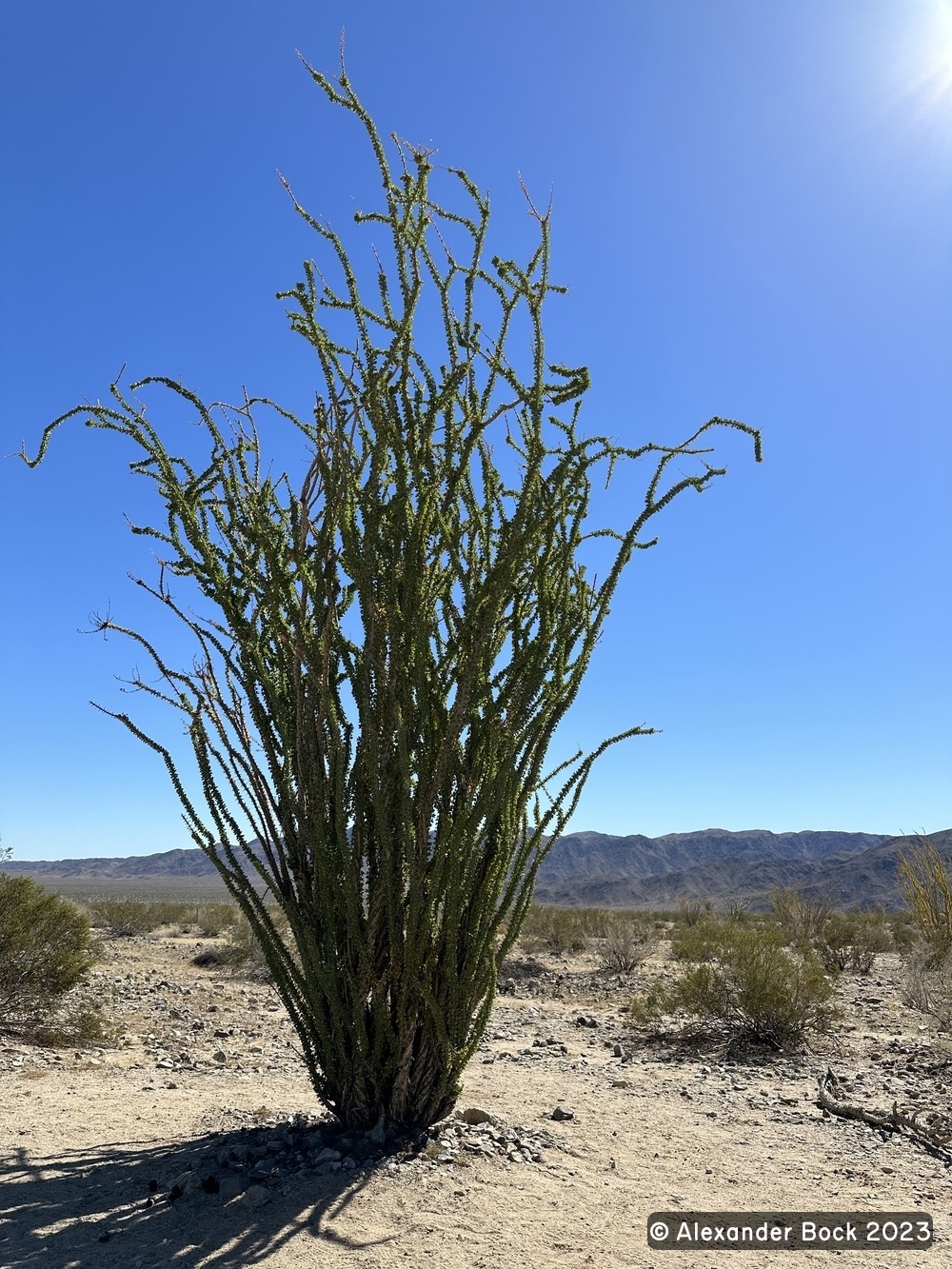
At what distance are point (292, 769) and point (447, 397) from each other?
70.5 inches

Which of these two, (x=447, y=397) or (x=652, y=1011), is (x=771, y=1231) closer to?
(x=447, y=397)

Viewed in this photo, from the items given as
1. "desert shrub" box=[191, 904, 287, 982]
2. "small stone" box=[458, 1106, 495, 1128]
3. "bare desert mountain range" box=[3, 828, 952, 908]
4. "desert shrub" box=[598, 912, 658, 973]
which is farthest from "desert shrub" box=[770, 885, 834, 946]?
"bare desert mountain range" box=[3, 828, 952, 908]

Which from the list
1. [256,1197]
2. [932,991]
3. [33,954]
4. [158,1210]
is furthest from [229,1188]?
[932,991]

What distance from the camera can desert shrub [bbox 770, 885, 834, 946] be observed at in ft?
49.9

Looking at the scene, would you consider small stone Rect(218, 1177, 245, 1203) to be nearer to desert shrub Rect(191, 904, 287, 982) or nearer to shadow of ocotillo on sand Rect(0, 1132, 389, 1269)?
shadow of ocotillo on sand Rect(0, 1132, 389, 1269)

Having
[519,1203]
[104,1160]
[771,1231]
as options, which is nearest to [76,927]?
[104,1160]

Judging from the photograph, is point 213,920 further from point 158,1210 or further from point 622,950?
point 158,1210

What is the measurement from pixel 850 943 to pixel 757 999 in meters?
8.30

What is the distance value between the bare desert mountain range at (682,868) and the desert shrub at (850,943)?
2878 centimetres

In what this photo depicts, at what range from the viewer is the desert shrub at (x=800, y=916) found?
1522 centimetres

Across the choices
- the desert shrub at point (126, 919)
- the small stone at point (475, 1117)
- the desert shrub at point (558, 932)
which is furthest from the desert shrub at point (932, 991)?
the desert shrub at point (126, 919)

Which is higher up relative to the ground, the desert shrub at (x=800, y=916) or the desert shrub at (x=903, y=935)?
Answer: the desert shrub at (x=800, y=916)

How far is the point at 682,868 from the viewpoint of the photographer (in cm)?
8619

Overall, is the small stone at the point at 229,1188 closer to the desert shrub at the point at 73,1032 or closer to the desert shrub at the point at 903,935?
the desert shrub at the point at 73,1032
